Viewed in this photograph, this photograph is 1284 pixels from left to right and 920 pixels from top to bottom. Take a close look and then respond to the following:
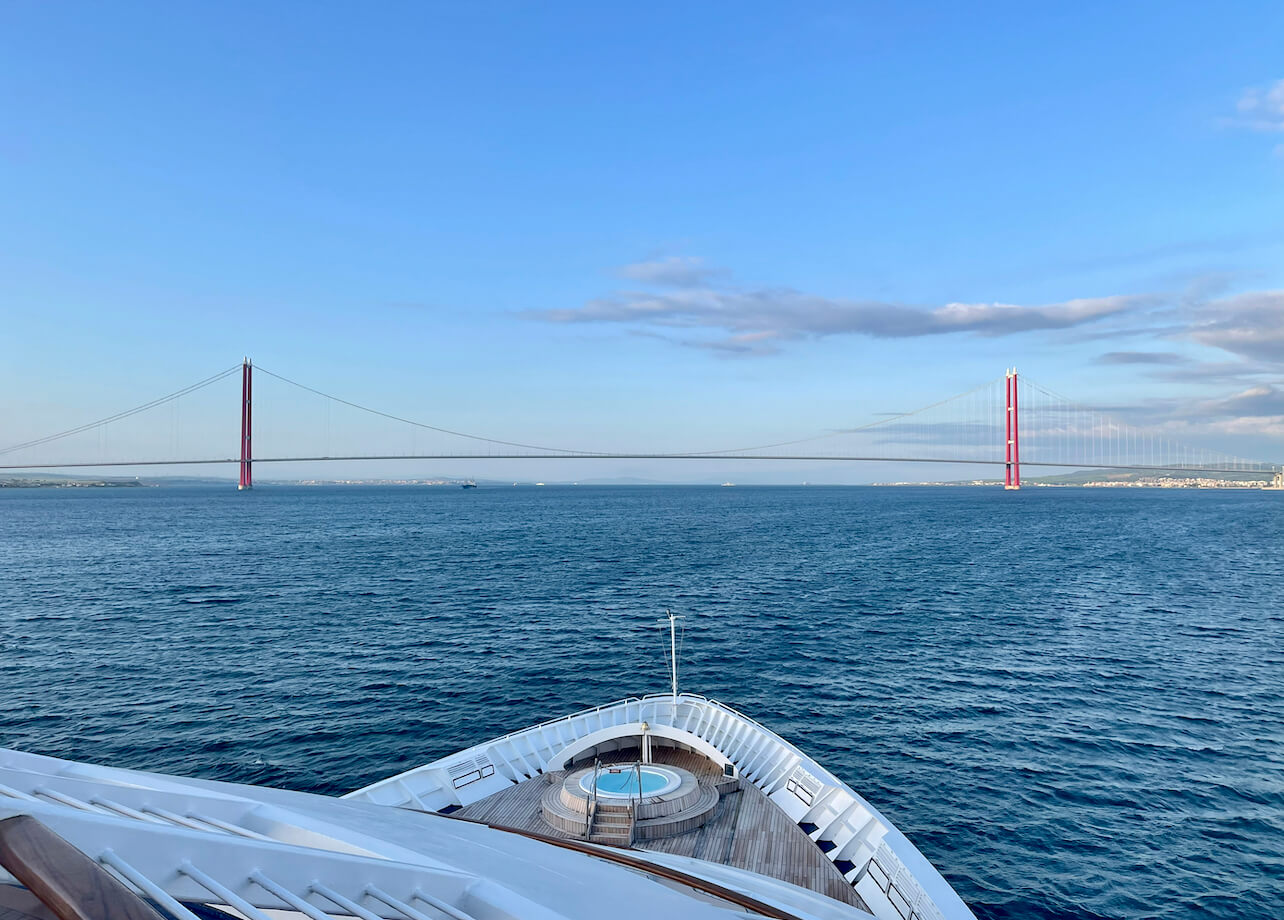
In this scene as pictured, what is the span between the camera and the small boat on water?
500cm

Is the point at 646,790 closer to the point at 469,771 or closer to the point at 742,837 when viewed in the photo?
the point at 742,837

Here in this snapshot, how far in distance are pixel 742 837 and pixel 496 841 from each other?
32.6ft

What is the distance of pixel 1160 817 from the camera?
2222 centimetres

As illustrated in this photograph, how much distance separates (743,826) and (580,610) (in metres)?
33.9

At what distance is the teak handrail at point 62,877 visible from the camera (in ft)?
12.5

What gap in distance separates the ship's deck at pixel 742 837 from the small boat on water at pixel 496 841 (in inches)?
2.1

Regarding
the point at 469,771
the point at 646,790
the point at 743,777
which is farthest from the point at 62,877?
the point at 743,777

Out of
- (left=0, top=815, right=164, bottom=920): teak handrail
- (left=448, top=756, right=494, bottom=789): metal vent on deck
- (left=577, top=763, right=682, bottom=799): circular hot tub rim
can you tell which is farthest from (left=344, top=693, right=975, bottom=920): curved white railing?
(left=0, top=815, right=164, bottom=920): teak handrail

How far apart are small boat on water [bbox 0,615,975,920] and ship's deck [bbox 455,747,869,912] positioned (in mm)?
54

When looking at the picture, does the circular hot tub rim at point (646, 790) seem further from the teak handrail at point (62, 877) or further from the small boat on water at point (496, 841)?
the teak handrail at point (62, 877)

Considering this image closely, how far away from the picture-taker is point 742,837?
1723cm

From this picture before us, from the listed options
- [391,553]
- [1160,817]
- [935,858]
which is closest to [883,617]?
[1160,817]

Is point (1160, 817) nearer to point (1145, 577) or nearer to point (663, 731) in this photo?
point (663, 731)

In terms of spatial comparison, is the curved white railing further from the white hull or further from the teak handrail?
the teak handrail
